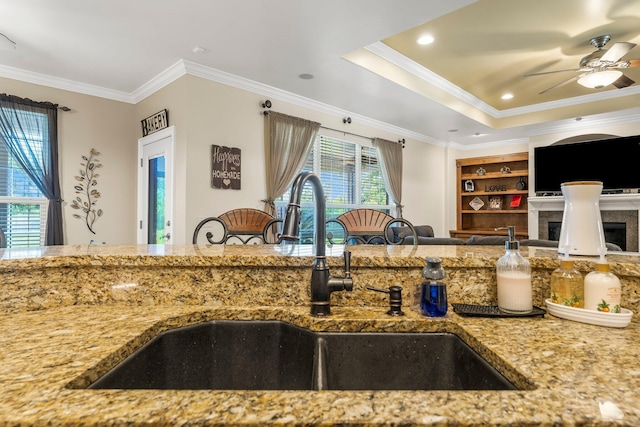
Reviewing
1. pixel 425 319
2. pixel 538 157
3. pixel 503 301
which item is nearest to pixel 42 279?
pixel 425 319

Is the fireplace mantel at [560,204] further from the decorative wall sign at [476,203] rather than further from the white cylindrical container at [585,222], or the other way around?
the white cylindrical container at [585,222]

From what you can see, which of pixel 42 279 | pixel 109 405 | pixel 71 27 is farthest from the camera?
pixel 71 27

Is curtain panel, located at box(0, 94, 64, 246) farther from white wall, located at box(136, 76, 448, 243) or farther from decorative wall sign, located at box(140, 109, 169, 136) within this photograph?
white wall, located at box(136, 76, 448, 243)

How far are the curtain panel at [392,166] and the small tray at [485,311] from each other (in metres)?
4.80

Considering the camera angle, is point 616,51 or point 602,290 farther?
point 616,51

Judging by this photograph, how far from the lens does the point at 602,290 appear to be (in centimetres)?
83

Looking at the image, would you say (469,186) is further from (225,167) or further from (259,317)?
(259,317)

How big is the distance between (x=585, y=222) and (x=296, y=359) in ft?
2.86

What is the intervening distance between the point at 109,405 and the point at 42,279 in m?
0.68

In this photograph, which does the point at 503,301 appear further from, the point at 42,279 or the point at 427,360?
the point at 42,279

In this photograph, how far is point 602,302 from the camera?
2.70ft

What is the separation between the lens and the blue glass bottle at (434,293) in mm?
881

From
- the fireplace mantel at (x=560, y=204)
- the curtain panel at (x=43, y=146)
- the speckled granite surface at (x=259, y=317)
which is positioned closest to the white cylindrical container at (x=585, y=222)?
the speckled granite surface at (x=259, y=317)

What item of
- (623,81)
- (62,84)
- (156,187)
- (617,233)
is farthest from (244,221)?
(617,233)
